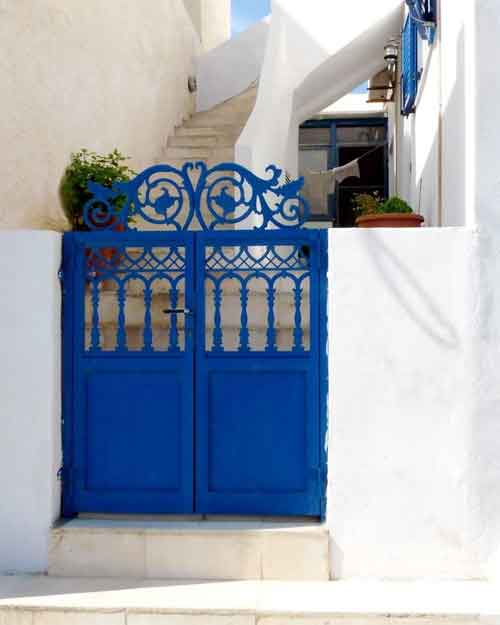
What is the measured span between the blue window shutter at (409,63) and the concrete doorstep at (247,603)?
4.43 m

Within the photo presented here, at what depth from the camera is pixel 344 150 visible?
13.5 m

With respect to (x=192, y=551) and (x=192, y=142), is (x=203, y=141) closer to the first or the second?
(x=192, y=142)

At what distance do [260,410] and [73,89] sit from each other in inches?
156

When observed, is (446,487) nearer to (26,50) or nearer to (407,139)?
(26,50)

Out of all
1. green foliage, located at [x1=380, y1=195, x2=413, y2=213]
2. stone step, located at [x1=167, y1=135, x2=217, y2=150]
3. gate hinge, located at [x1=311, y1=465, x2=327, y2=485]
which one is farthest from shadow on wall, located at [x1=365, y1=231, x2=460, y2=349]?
stone step, located at [x1=167, y1=135, x2=217, y2=150]

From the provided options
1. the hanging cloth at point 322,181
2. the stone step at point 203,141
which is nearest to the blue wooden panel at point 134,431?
the stone step at point 203,141

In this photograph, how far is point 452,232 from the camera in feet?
12.6

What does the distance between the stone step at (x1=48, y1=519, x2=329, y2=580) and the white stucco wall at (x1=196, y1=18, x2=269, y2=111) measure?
8683mm

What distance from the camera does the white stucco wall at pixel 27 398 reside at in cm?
400

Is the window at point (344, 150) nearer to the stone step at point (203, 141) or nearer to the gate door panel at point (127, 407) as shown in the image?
the stone step at point (203, 141)

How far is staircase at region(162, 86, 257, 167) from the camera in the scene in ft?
28.6

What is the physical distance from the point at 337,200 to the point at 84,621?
1119cm

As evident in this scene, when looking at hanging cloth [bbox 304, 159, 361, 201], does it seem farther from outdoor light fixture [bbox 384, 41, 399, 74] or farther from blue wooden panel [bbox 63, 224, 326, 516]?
blue wooden panel [bbox 63, 224, 326, 516]

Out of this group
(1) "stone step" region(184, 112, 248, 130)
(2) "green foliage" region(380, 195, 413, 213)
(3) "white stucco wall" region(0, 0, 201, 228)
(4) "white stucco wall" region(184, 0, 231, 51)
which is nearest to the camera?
(2) "green foliage" region(380, 195, 413, 213)
